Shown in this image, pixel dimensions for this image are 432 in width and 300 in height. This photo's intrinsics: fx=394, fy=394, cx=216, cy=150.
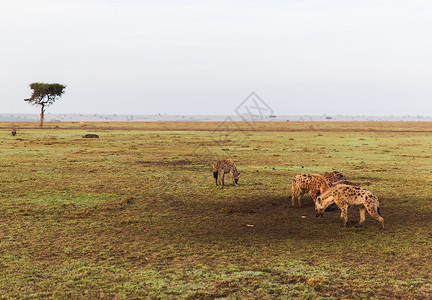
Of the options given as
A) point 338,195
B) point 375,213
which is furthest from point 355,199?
point 375,213

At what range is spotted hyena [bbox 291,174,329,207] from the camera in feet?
43.6

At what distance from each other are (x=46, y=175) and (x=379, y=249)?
658 inches

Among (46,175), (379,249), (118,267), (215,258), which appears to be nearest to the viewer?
(118,267)

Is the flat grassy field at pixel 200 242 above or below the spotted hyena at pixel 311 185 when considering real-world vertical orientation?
below

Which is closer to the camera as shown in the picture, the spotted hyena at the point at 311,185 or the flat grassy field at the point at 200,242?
the flat grassy field at the point at 200,242

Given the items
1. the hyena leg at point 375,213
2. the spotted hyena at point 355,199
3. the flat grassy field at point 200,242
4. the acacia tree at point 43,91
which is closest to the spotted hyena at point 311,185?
the flat grassy field at point 200,242

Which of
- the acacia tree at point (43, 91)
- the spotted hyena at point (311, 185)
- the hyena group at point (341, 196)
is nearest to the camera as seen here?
the hyena group at point (341, 196)

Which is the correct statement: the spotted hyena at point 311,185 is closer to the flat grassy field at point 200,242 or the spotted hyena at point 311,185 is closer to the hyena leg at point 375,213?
the flat grassy field at point 200,242

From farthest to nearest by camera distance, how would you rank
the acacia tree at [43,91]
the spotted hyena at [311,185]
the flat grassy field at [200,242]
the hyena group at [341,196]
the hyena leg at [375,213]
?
1. the acacia tree at [43,91]
2. the spotted hyena at [311,185]
3. the hyena group at [341,196]
4. the hyena leg at [375,213]
5. the flat grassy field at [200,242]

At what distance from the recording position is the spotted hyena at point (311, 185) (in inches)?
523

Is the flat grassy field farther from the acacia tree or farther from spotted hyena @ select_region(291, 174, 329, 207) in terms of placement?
the acacia tree

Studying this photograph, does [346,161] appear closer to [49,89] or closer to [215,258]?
[215,258]

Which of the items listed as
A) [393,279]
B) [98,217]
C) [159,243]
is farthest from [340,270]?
[98,217]

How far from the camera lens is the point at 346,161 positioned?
2789 centimetres
